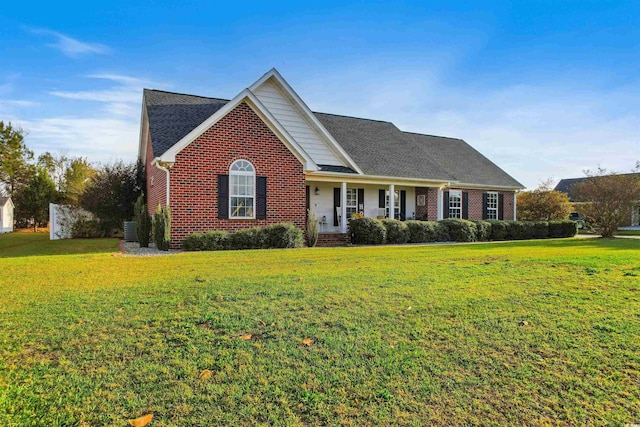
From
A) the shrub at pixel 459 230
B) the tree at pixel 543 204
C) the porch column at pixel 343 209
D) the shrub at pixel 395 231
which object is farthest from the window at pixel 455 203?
the porch column at pixel 343 209

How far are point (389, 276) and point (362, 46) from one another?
11.5 meters

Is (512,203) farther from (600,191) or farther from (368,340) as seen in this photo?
(368,340)

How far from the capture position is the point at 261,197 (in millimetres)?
14812

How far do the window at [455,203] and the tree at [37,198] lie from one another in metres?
33.1

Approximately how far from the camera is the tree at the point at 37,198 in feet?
115

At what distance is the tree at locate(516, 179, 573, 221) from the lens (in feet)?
85.1

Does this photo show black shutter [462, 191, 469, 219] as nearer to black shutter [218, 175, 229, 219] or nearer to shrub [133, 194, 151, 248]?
black shutter [218, 175, 229, 219]

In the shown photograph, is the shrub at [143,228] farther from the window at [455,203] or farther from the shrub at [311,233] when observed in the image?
the window at [455,203]

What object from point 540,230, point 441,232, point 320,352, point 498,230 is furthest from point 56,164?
point 320,352

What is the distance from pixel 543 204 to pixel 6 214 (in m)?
47.0

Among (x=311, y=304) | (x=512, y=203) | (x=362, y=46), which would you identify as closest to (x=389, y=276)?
(x=311, y=304)

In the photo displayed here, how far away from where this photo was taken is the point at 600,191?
793 inches

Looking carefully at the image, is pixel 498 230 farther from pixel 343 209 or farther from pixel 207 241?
pixel 207 241

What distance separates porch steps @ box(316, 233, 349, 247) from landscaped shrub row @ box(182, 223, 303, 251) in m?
2.16
